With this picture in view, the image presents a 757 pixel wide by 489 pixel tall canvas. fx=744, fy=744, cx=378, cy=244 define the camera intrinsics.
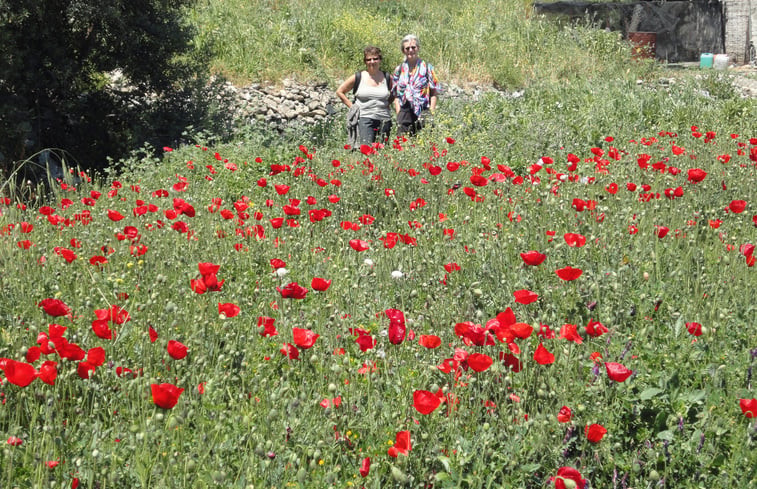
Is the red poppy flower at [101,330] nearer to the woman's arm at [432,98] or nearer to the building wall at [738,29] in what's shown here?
the woman's arm at [432,98]

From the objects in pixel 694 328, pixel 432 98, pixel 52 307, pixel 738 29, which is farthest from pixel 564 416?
pixel 738 29

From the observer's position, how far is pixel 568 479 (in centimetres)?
183

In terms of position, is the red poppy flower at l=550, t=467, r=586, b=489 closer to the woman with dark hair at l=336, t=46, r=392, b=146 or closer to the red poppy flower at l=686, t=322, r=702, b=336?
the red poppy flower at l=686, t=322, r=702, b=336

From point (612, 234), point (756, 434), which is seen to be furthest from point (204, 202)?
point (756, 434)

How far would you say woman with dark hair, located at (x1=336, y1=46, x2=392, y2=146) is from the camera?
7.98 metres

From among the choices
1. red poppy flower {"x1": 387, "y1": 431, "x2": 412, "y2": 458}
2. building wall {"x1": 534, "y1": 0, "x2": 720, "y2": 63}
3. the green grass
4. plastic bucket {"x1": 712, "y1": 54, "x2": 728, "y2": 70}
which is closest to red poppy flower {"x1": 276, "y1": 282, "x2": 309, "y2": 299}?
red poppy flower {"x1": 387, "y1": 431, "x2": 412, "y2": 458}

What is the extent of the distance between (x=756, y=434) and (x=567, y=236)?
3.95 ft

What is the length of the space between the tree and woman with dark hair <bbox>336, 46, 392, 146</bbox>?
2321 millimetres

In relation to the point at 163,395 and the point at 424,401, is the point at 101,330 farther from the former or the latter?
the point at 424,401

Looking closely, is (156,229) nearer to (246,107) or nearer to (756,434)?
(756,434)

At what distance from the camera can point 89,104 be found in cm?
919

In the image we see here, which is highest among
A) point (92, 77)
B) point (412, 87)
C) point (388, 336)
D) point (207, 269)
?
point (92, 77)

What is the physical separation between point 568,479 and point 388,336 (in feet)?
3.62

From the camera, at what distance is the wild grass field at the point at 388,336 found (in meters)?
2.24
